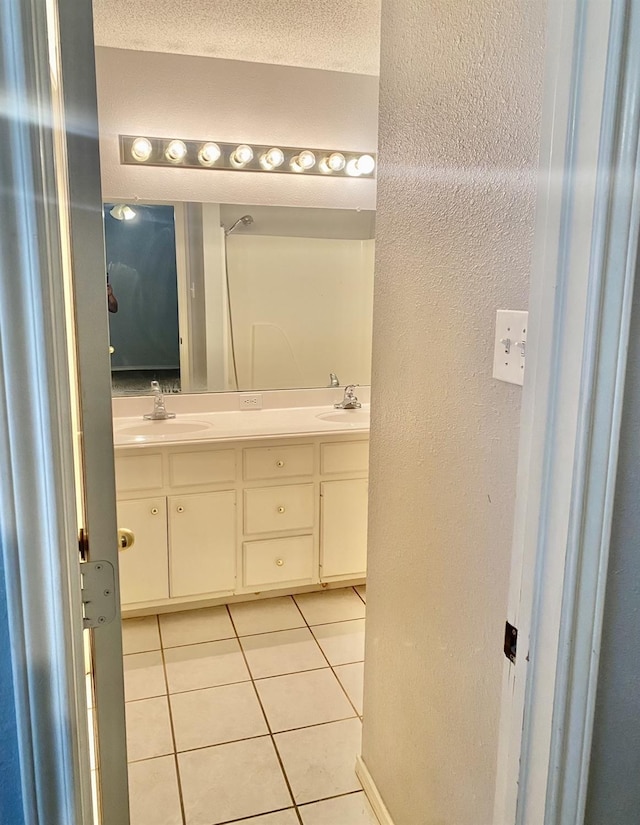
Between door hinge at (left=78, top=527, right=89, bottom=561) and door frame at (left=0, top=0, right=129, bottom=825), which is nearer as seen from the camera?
door frame at (left=0, top=0, right=129, bottom=825)

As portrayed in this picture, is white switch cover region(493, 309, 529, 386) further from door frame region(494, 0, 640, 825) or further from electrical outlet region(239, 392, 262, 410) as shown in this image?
electrical outlet region(239, 392, 262, 410)

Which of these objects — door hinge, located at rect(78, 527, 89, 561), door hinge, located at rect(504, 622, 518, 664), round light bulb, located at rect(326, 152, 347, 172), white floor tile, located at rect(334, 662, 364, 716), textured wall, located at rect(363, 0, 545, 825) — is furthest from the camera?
round light bulb, located at rect(326, 152, 347, 172)

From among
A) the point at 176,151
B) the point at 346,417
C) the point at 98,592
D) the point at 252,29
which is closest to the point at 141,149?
the point at 176,151

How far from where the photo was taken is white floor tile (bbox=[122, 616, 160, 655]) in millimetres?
2537

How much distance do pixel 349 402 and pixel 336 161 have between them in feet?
3.75

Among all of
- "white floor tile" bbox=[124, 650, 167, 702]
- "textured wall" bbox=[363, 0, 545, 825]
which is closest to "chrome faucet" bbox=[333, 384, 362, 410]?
"white floor tile" bbox=[124, 650, 167, 702]

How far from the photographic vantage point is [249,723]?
2.12 meters

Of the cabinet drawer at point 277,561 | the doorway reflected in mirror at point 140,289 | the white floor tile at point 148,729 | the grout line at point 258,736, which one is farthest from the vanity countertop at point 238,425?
the grout line at point 258,736

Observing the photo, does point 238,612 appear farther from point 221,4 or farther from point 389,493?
point 221,4

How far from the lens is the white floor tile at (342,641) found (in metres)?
2.50

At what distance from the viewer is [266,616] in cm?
279

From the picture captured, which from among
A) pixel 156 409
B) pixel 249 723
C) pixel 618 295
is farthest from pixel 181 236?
pixel 618 295

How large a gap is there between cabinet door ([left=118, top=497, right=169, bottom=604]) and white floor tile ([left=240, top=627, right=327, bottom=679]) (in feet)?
1.42

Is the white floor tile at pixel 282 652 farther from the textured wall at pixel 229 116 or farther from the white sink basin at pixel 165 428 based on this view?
the textured wall at pixel 229 116
